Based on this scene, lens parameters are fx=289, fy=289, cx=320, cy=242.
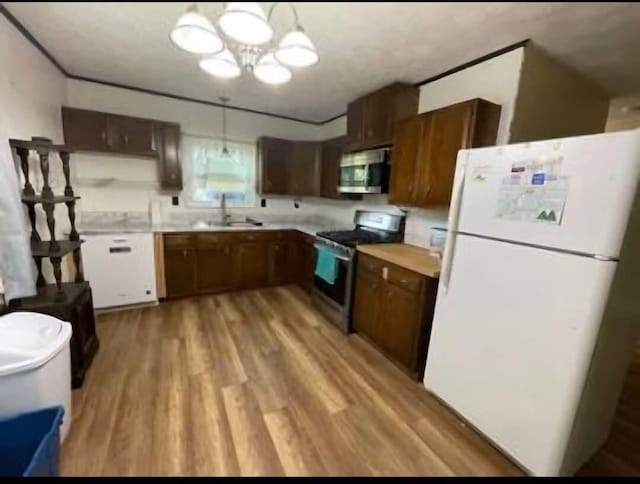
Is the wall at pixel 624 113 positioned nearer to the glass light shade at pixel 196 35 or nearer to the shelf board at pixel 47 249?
the glass light shade at pixel 196 35

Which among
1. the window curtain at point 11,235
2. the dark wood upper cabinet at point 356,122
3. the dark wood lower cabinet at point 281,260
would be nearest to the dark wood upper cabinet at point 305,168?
the dark wood lower cabinet at point 281,260

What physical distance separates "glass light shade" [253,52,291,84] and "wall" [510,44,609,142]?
1688mm

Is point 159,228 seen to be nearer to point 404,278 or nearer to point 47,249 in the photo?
point 47,249

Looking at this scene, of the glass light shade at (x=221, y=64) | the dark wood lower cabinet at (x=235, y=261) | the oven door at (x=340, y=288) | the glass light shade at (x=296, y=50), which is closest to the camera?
the glass light shade at (x=296, y=50)

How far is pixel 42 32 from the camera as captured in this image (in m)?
2.13

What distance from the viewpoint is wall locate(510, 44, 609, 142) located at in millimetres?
2125

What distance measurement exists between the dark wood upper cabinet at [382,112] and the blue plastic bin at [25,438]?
3022 millimetres

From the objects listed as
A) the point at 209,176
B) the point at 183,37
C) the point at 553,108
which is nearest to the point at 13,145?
the point at 183,37

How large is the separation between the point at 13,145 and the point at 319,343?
269cm

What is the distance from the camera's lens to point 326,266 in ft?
10.4

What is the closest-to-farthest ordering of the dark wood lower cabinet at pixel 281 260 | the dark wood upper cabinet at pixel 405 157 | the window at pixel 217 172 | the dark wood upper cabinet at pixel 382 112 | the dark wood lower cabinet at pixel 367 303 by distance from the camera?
the dark wood upper cabinet at pixel 405 157
the dark wood lower cabinet at pixel 367 303
the dark wood upper cabinet at pixel 382 112
the window at pixel 217 172
the dark wood lower cabinet at pixel 281 260

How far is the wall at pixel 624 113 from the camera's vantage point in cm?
310

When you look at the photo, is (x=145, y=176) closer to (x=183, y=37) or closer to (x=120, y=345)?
(x=120, y=345)

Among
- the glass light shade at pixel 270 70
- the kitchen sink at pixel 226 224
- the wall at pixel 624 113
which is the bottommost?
the kitchen sink at pixel 226 224
